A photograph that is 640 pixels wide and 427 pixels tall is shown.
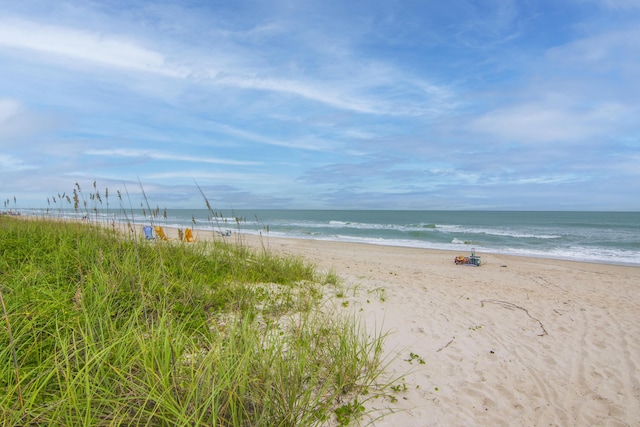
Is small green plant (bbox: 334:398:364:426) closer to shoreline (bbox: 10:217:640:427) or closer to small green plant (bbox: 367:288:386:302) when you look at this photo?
shoreline (bbox: 10:217:640:427)

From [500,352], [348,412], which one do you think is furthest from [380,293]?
[348,412]

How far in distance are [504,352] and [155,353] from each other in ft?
Answer: 14.8

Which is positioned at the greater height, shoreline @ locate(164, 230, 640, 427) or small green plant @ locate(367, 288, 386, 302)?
small green plant @ locate(367, 288, 386, 302)

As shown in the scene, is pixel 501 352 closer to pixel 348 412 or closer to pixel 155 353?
pixel 348 412

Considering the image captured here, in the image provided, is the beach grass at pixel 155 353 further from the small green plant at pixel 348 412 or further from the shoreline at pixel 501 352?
the shoreline at pixel 501 352

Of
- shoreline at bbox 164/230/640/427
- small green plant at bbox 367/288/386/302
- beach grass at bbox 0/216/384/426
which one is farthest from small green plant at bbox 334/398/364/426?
small green plant at bbox 367/288/386/302

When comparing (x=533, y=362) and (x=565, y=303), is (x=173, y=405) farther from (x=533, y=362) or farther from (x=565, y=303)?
(x=565, y=303)

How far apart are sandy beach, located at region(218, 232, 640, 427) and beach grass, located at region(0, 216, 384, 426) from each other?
662mm

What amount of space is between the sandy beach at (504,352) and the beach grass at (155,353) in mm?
662

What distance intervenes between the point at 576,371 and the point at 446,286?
4626 mm

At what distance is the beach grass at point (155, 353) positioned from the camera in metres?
2.19

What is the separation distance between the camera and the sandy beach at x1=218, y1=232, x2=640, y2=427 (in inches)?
130

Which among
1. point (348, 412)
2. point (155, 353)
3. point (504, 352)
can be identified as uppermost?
point (155, 353)

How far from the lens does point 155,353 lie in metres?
2.53
